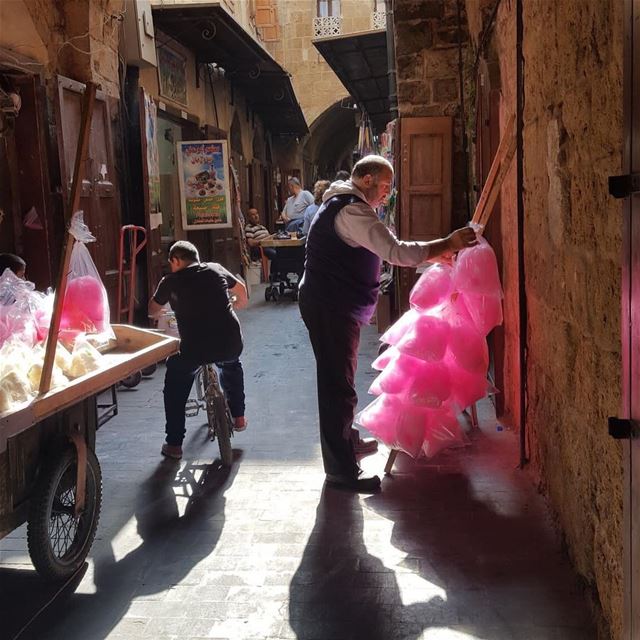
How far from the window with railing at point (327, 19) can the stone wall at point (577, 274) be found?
70.7 feet

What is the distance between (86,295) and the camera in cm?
414

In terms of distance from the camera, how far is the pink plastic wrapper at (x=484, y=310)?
4.54 m

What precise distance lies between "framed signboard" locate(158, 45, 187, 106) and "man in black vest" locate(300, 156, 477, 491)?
6.95m

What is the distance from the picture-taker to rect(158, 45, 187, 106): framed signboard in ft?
34.9

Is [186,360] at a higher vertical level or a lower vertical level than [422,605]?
higher

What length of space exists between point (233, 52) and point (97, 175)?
582 centimetres

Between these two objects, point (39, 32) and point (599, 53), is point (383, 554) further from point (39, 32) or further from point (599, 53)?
point (39, 32)

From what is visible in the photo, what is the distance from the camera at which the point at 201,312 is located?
4.88 metres

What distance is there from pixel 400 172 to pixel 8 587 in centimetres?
534

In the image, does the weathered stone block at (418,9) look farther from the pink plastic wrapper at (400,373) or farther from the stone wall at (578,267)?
the pink plastic wrapper at (400,373)

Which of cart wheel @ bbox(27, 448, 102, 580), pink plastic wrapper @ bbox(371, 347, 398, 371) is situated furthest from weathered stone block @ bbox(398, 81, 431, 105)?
cart wheel @ bbox(27, 448, 102, 580)

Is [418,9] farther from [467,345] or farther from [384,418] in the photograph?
[384,418]

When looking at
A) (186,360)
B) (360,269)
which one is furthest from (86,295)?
(360,269)

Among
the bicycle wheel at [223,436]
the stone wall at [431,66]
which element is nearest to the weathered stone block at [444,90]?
the stone wall at [431,66]
